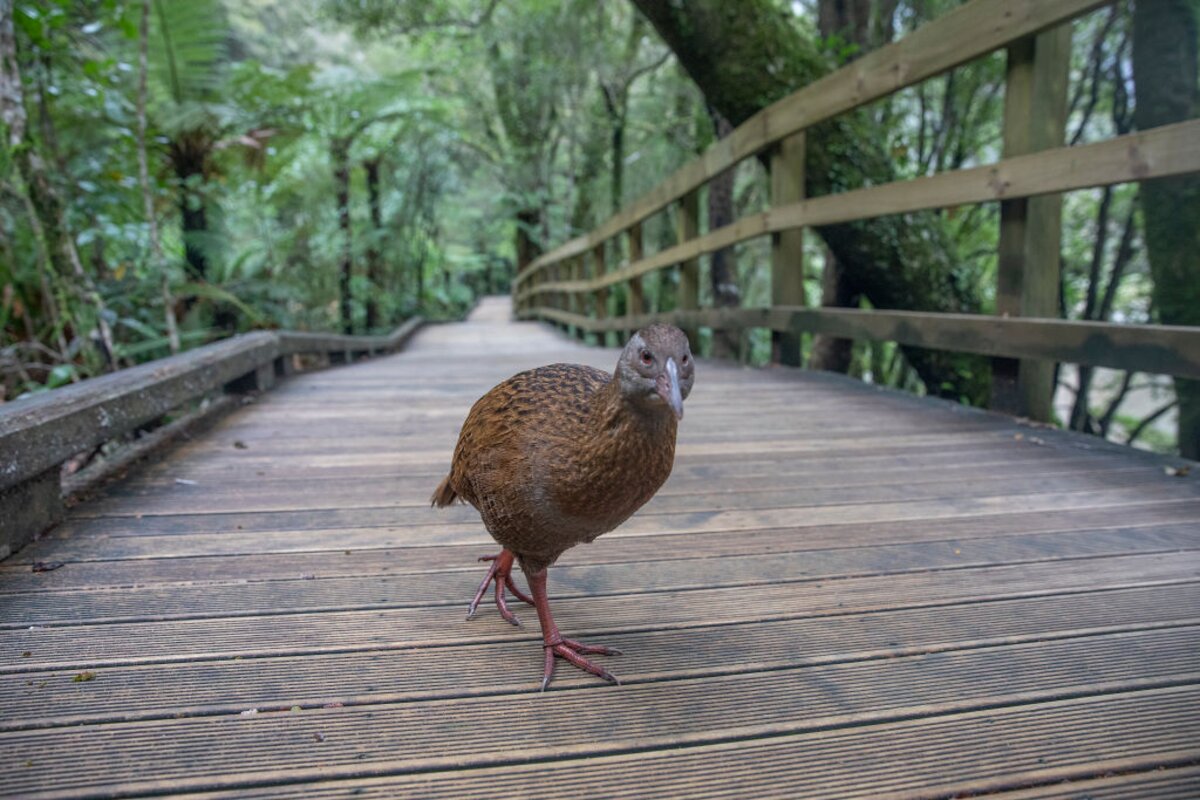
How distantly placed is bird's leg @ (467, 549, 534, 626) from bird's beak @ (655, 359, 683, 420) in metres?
0.61

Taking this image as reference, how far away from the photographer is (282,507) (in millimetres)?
2346

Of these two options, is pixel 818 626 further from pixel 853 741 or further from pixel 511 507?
pixel 511 507

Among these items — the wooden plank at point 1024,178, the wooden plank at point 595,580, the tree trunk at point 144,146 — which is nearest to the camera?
the wooden plank at point 595,580

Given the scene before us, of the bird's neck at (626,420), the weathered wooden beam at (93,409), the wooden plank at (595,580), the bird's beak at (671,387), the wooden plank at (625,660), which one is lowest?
the wooden plank at (625,660)

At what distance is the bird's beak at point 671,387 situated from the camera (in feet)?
3.97

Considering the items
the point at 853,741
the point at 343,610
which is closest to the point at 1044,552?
the point at 853,741

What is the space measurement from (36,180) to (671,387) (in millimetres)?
3428

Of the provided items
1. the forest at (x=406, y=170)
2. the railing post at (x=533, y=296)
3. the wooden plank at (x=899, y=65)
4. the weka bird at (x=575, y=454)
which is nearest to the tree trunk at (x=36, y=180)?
the forest at (x=406, y=170)

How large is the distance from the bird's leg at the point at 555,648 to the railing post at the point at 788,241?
3.68 metres

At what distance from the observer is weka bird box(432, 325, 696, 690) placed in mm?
1291

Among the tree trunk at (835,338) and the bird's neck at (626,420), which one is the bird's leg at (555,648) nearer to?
the bird's neck at (626,420)

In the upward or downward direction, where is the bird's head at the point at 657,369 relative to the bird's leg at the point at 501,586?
upward

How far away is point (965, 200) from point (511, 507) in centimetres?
272

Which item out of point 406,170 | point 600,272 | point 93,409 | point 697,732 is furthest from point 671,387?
point 406,170
